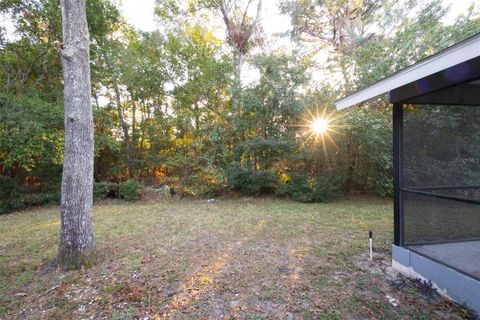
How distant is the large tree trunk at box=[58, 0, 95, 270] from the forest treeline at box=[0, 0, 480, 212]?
453 cm

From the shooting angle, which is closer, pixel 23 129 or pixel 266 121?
pixel 23 129

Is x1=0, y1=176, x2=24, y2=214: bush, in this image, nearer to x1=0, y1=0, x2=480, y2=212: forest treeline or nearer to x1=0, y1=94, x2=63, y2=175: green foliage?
x1=0, y1=0, x2=480, y2=212: forest treeline

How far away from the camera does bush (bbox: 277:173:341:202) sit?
7289 millimetres

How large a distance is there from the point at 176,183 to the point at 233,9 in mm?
8259

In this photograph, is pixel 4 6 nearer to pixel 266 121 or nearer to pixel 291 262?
pixel 266 121

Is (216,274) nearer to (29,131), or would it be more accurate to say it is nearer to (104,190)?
(29,131)

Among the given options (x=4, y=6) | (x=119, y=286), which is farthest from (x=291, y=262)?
(x=4, y=6)

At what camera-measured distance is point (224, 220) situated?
545cm

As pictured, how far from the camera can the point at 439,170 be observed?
10.5 ft

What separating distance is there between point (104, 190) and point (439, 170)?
367 inches

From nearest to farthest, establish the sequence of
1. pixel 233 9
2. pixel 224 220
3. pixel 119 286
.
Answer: pixel 119 286 < pixel 224 220 < pixel 233 9

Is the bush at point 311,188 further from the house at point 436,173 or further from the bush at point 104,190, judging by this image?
the bush at point 104,190

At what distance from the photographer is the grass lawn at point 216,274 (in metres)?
2.16

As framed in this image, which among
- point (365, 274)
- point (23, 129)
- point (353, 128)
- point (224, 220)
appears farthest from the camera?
point (353, 128)
